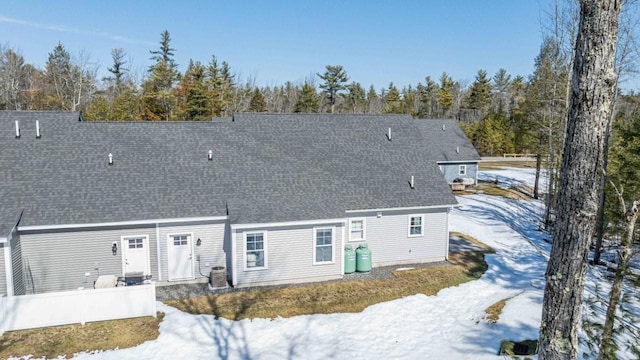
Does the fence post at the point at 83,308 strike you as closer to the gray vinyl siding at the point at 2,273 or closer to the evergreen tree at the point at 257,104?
the gray vinyl siding at the point at 2,273

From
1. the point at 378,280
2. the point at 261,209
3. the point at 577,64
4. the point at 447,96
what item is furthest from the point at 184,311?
the point at 447,96

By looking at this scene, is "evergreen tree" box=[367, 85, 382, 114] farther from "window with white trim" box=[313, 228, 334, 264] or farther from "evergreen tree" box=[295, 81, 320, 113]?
"window with white trim" box=[313, 228, 334, 264]

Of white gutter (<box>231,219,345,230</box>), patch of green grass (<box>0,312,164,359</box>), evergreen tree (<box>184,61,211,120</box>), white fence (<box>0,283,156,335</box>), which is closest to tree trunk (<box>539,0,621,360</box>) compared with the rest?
patch of green grass (<box>0,312,164,359</box>)

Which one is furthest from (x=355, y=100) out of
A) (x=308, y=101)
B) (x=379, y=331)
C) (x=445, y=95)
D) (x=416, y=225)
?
(x=379, y=331)

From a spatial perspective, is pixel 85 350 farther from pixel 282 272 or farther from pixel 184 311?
pixel 282 272

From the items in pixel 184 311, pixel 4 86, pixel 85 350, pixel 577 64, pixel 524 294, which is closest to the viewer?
pixel 577 64
